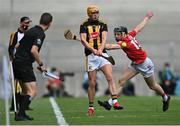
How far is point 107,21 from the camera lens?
37781mm

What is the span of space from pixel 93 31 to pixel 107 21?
69.7ft

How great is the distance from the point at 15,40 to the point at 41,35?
339 centimetres

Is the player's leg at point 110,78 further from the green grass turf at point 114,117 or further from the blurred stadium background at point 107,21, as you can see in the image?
the blurred stadium background at point 107,21

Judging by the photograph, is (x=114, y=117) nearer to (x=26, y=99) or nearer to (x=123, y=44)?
(x=26, y=99)

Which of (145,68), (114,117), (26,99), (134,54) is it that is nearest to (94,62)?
(134,54)

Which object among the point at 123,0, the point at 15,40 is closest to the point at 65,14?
the point at 123,0

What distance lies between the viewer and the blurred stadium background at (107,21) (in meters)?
35.0

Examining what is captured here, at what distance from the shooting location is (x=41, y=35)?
14.9m

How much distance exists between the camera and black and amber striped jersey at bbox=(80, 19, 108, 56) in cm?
1652

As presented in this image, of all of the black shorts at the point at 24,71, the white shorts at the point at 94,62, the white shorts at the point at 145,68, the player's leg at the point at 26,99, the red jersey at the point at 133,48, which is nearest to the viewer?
the player's leg at the point at 26,99

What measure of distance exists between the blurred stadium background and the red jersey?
657 inches

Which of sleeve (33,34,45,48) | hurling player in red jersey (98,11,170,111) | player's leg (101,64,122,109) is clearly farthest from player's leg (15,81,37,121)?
hurling player in red jersey (98,11,170,111)

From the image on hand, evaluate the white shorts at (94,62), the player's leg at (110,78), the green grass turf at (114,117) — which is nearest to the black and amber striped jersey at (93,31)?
the white shorts at (94,62)

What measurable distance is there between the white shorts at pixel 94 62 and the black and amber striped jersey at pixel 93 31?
0.15m
